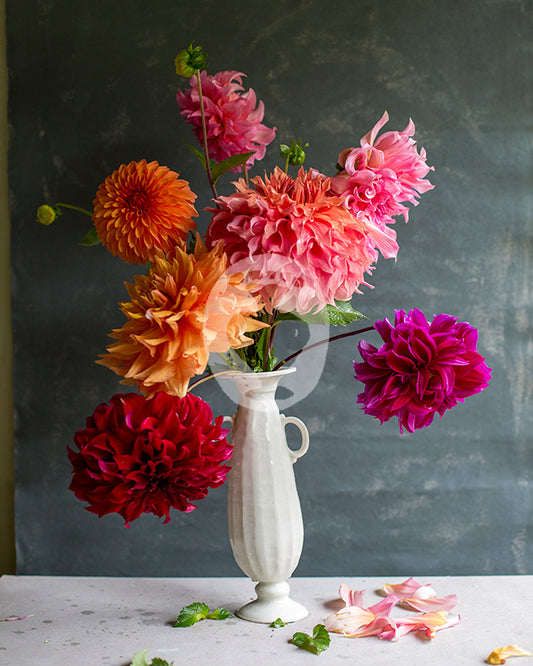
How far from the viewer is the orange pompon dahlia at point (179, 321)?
71cm

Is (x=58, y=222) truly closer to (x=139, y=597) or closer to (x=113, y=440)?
(x=113, y=440)

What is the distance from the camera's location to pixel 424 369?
823 mm

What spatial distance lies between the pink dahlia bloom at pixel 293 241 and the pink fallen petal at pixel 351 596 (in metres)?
0.51

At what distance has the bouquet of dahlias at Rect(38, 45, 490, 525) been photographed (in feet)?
2.41

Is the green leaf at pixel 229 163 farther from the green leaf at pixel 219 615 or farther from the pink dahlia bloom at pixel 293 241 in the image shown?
the green leaf at pixel 219 615

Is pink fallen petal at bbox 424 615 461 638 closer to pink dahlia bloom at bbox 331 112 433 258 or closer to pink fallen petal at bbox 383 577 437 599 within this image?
pink fallen petal at bbox 383 577 437 599

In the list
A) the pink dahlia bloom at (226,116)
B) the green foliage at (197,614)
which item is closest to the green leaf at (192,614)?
the green foliage at (197,614)

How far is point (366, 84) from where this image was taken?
115cm

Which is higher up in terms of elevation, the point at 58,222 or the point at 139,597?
the point at 58,222

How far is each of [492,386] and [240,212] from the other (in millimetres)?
656

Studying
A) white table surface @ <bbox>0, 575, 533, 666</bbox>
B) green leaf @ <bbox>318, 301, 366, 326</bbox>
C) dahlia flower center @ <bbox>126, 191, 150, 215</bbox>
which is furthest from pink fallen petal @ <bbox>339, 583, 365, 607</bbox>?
dahlia flower center @ <bbox>126, 191, 150, 215</bbox>

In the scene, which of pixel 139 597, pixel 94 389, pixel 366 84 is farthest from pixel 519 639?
pixel 366 84

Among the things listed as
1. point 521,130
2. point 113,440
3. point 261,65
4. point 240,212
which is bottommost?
point 113,440

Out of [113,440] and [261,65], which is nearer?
[113,440]
